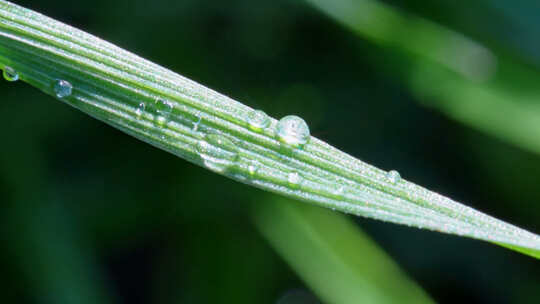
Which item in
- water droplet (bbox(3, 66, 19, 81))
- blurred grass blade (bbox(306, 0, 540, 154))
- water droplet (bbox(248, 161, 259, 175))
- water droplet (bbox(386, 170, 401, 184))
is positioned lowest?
water droplet (bbox(248, 161, 259, 175))

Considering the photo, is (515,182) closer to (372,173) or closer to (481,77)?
(481,77)

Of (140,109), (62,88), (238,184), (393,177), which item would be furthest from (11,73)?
(238,184)

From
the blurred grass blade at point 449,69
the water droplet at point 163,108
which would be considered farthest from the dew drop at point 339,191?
the blurred grass blade at point 449,69

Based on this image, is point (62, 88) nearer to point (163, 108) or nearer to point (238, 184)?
point (163, 108)

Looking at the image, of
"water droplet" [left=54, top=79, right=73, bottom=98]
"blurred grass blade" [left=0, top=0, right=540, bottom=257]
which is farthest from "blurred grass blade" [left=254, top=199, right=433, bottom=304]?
"water droplet" [left=54, top=79, right=73, bottom=98]

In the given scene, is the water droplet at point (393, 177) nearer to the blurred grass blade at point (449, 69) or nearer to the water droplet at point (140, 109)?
the water droplet at point (140, 109)

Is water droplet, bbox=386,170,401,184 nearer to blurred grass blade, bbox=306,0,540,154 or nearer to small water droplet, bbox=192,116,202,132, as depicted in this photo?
small water droplet, bbox=192,116,202,132
